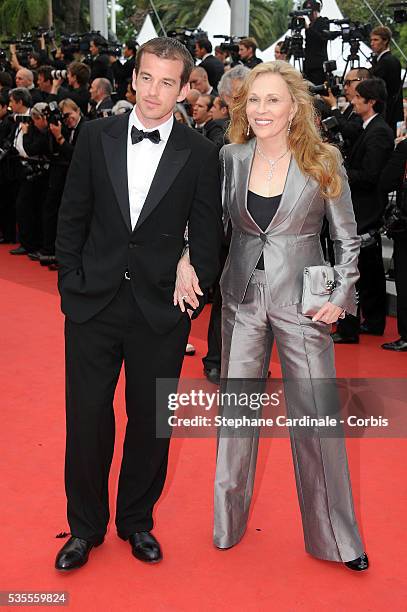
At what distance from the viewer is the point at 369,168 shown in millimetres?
5621

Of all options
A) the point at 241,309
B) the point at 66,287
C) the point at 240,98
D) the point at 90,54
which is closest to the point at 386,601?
the point at 241,309

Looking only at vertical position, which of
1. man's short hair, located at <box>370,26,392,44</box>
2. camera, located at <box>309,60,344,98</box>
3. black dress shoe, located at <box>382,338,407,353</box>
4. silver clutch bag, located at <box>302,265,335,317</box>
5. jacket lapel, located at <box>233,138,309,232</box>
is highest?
man's short hair, located at <box>370,26,392,44</box>

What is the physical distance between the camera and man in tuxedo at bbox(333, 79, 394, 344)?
5641 mm

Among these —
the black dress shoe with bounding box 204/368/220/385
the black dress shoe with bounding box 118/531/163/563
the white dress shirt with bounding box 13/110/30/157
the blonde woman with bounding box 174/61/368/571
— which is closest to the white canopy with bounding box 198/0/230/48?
the white dress shirt with bounding box 13/110/30/157

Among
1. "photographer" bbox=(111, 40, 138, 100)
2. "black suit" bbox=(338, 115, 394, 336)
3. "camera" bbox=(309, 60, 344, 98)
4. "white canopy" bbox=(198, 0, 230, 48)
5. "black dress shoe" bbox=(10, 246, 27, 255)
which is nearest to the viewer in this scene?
"black suit" bbox=(338, 115, 394, 336)

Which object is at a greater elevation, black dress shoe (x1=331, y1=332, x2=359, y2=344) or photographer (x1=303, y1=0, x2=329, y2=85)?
photographer (x1=303, y1=0, x2=329, y2=85)

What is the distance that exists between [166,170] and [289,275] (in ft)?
1.83

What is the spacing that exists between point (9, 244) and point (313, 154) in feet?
23.4

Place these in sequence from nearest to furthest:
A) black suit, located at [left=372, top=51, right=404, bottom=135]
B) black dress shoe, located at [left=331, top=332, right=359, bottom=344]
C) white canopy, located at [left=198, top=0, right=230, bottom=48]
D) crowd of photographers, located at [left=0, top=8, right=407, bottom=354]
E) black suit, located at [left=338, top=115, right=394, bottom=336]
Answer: crowd of photographers, located at [left=0, top=8, right=407, bottom=354]
black suit, located at [left=338, top=115, right=394, bottom=336]
black dress shoe, located at [left=331, top=332, right=359, bottom=344]
black suit, located at [left=372, top=51, right=404, bottom=135]
white canopy, located at [left=198, top=0, right=230, bottom=48]

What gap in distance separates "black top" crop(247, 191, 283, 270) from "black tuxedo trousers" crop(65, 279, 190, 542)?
0.41 m

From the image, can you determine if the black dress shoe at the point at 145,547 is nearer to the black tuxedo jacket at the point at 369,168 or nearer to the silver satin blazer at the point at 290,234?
the silver satin blazer at the point at 290,234

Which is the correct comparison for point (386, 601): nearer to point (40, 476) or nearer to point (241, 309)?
point (241, 309)

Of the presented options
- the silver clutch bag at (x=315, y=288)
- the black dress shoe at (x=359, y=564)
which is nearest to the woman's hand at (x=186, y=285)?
the silver clutch bag at (x=315, y=288)

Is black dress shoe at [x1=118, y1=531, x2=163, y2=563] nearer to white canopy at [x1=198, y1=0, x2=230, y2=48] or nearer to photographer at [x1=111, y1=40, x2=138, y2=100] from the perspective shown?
photographer at [x1=111, y1=40, x2=138, y2=100]
